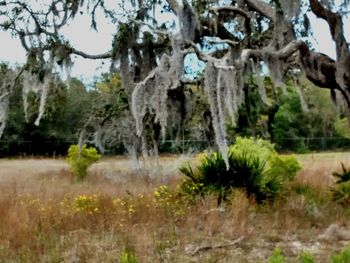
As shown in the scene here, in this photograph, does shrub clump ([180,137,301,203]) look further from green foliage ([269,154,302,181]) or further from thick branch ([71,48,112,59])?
green foliage ([269,154,302,181])

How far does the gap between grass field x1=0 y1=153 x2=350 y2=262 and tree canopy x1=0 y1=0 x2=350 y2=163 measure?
1.34 m

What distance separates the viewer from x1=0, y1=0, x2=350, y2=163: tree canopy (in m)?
8.58

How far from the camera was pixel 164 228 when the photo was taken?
9.18 meters

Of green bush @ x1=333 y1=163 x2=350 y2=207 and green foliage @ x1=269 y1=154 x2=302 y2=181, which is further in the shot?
green foliage @ x1=269 y1=154 x2=302 y2=181

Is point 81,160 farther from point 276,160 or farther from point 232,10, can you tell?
point 232,10

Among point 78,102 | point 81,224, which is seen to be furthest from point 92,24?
point 78,102

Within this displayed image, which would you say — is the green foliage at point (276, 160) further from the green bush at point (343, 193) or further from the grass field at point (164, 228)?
the grass field at point (164, 228)

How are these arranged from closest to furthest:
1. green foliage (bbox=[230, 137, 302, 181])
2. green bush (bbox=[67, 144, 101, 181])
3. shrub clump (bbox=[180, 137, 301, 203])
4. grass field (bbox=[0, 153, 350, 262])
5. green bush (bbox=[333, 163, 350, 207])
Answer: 1. grass field (bbox=[0, 153, 350, 262])
2. shrub clump (bbox=[180, 137, 301, 203])
3. green bush (bbox=[333, 163, 350, 207])
4. green foliage (bbox=[230, 137, 302, 181])
5. green bush (bbox=[67, 144, 101, 181])

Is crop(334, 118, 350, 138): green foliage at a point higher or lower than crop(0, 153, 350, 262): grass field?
higher

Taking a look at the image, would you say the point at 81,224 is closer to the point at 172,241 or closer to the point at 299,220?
the point at 172,241

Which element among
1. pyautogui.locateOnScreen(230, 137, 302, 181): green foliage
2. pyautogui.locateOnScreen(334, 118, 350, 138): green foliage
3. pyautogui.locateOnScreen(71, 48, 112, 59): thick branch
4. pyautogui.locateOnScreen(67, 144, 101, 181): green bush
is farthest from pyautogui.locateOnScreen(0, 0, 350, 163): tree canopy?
pyautogui.locateOnScreen(334, 118, 350, 138): green foliage

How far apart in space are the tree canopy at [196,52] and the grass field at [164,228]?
1341mm

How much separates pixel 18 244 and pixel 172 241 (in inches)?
80.4

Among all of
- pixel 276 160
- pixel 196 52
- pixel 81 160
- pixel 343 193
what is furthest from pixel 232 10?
pixel 81 160
